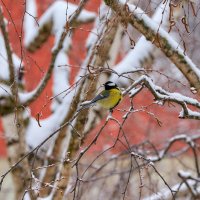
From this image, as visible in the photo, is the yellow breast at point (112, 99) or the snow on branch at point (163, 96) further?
the yellow breast at point (112, 99)

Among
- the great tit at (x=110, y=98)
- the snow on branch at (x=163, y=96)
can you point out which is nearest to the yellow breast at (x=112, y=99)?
the great tit at (x=110, y=98)

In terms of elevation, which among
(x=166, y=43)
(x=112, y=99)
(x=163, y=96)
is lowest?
(x=163, y=96)

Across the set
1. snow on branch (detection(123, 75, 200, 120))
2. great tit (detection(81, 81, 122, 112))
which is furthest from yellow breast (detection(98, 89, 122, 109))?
snow on branch (detection(123, 75, 200, 120))

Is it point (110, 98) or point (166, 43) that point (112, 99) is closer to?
point (110, 98)

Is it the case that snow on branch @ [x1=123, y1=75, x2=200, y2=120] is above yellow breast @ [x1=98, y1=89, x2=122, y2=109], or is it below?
below

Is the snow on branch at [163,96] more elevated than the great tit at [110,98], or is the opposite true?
the great tit at [110,98]

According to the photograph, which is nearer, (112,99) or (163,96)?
(163,96)

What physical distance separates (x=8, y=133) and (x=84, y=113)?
1.09 metres

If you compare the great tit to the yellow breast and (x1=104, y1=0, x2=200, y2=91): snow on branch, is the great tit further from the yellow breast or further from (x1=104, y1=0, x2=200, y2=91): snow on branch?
(x1=104, y1=0, x2=200, y2=91): snow on branch

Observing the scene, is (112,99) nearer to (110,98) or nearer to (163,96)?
(110,98)

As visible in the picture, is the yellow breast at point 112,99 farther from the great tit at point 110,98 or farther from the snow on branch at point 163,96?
the snow on branch at point 163,96

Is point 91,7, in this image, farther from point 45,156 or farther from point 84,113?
point 84,113

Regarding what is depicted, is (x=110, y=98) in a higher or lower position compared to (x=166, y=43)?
lower

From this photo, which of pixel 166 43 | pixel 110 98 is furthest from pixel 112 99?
pixel 166 43
